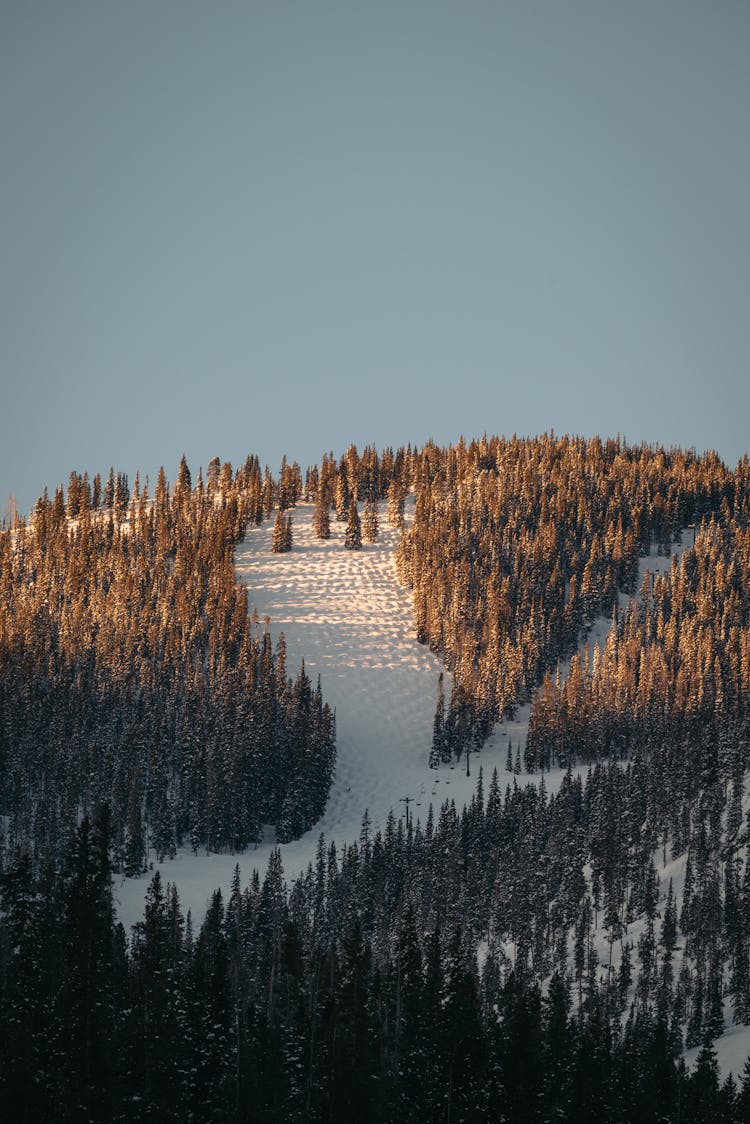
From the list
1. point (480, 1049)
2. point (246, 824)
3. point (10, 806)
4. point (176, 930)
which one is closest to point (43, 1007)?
point (480, 1049)

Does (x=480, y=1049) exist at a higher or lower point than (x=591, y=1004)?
higher

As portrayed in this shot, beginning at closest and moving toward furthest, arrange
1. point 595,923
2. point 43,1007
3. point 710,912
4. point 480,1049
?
point 43,1007, point 480,1049, point 710,912, point 595,923

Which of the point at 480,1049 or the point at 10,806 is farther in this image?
the point at 10,806

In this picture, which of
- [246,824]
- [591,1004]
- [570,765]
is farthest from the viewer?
[570,765]

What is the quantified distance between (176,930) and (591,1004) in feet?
147

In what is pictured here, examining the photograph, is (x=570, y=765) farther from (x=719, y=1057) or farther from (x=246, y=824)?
(x=719, y=1057)

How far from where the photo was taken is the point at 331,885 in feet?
495

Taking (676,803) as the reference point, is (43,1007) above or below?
above

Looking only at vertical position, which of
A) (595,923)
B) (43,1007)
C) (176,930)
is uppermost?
(43,1007)

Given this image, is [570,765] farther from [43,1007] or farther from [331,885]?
[43,1007]

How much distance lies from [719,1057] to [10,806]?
93298mm

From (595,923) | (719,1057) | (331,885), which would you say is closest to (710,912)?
(595,923)

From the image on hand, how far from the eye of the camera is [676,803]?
159 meters

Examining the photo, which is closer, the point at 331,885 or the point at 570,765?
the point at 331,885
